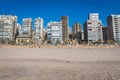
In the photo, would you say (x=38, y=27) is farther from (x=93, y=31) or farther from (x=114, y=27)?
(x=114, y=27)

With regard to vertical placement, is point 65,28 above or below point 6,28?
above

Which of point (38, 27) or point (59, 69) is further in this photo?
point (38, 27)

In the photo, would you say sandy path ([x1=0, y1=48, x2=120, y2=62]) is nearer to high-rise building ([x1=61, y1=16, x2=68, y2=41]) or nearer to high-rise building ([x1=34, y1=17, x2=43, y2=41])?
high-rise building ([x1=61, y1=16, x2=68, y2=41])

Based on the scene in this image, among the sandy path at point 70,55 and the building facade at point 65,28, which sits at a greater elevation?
the building facade at point 65,28

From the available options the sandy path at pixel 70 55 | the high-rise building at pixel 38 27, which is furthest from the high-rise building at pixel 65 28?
the sandy path at pixel 70 55

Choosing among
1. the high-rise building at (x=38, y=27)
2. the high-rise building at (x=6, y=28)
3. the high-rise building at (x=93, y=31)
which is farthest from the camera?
the high-rise building at (x=38, y=27)

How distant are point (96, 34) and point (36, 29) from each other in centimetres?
7180

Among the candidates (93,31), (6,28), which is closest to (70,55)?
(93,31)

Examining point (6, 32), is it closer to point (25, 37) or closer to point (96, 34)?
point (25, 37)

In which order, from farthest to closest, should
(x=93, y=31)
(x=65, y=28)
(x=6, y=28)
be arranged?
(x=65, y=28)
(x=93, y=31)
(x=6, y=28)

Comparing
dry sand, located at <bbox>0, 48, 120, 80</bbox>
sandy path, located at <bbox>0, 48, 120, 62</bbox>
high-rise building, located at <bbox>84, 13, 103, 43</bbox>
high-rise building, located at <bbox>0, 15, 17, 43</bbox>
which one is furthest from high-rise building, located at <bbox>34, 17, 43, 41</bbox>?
dry sand, located at <bbox>0, 48, 120, 80</bbox>

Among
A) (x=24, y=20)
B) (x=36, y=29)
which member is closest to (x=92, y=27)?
(x=36, y=29)

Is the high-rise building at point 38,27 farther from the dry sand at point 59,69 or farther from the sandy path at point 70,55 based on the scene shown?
the dry sand at point 59,69

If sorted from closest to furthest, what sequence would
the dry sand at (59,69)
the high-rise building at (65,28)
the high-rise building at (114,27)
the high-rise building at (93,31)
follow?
the dry sand at (59,69)
the high-rise building at (93,31)
the high-rise building at (114,27)
the high-rise building at (65,28)
